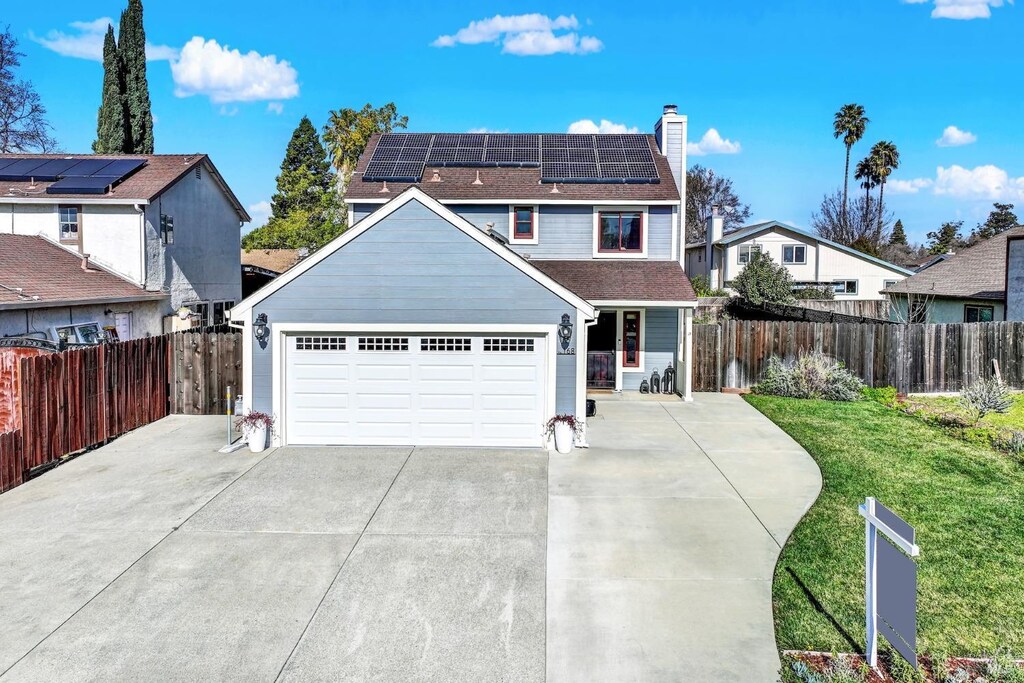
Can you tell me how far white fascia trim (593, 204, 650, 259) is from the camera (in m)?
19.9

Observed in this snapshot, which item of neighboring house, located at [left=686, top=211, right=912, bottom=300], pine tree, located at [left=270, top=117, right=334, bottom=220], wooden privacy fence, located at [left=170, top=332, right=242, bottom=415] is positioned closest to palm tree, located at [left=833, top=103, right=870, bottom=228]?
neighboring house, located at [left=686, top=211, right=912, bottom=300]

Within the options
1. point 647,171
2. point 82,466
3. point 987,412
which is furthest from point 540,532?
point 647,171

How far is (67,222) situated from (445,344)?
14099 millimetres

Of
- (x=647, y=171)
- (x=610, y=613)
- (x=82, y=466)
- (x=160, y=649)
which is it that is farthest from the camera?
(x=647, y=171)

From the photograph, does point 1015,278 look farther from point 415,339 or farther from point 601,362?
point 415,339

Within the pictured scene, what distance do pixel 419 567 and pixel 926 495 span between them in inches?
292

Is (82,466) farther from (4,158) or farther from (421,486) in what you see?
(4,158)

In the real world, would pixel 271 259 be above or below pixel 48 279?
above

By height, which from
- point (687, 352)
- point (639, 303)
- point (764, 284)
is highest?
point (764, 284)

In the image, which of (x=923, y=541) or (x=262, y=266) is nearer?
(x=923, y=541)

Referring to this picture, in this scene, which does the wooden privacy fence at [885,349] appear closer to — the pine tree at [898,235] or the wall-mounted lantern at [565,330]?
the wall-mounted lantern at [565,330]

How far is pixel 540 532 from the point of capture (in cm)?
912

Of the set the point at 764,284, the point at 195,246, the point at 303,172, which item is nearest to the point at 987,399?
the point at 764,284

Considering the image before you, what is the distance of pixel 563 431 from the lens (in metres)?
12.9
